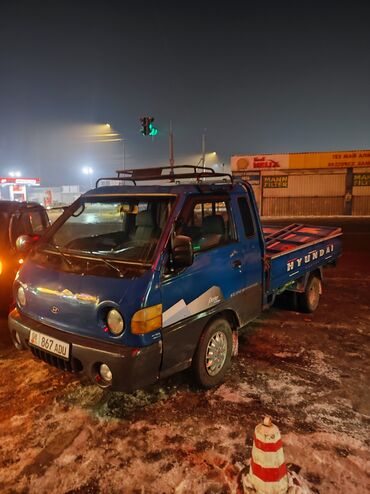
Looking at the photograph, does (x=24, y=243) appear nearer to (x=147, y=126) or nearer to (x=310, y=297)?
(x=310, y=297)

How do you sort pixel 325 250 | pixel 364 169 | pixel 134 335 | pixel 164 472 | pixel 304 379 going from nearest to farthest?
pixel 164 472 → pixel 134 335 → pixel 304 379 → pixel 325 250 → pixel 364 169

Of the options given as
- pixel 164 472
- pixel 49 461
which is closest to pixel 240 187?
pixel 164 472

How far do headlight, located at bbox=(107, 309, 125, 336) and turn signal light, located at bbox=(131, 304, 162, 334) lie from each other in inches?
4.2

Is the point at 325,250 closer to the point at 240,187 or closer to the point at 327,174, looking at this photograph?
the point at 240,187

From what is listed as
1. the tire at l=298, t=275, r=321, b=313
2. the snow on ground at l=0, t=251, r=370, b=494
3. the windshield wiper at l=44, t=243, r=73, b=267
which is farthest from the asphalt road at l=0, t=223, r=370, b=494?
the windshield wiper at l=44, t=243, r=73, b=267

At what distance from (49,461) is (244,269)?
252cm

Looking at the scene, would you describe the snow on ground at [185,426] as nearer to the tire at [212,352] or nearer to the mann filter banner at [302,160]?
the tire at [212,352]

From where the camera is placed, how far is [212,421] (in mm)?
3098

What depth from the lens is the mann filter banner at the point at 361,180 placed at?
2969 centimetres

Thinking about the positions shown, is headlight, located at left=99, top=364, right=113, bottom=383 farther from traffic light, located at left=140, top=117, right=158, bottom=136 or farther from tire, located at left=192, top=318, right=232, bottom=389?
traffic light, located at left=140, top=117, right=158, bottom=136

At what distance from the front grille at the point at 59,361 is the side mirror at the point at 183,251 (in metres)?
Answer: 1.22

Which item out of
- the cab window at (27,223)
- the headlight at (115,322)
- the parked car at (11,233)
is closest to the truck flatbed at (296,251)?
the headlight at (115,322)

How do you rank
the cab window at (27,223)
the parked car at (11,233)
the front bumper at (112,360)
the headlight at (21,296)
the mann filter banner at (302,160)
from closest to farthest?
the front bumper at (112,360) → the headlight at (21,296) → the parked car at (11,233) → the cab window at (27,223) → the mann filter banner at (302,160)

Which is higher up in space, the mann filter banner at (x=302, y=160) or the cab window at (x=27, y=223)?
the mann filter banner at (x=302, y=160)
